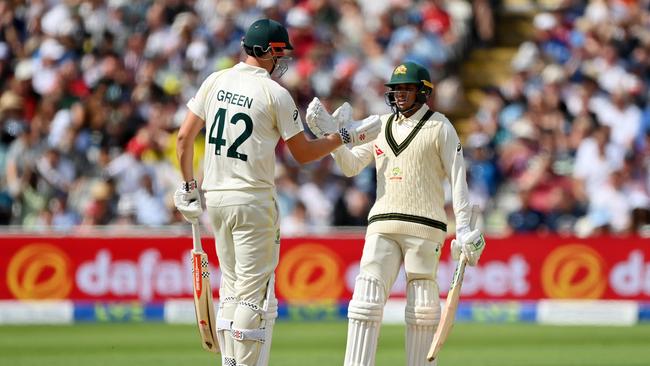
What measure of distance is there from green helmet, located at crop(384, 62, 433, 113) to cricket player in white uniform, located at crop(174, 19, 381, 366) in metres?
0.46

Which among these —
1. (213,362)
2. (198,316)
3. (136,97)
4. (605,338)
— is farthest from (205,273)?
(136,97)

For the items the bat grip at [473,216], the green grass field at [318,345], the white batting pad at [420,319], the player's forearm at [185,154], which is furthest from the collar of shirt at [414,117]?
the green grass field at [318,345]

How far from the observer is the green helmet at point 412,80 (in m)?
7.54

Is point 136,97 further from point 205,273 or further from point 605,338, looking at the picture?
point 205,273

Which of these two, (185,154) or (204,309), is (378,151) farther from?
(204,309)

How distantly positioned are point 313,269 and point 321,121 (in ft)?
19.5

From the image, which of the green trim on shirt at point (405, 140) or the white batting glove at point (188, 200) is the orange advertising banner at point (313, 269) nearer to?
the green trim on shirt at point (405, 140)

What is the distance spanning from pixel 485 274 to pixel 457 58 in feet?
13.0

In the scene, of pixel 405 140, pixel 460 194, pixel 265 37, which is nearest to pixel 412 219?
pixel 460 194

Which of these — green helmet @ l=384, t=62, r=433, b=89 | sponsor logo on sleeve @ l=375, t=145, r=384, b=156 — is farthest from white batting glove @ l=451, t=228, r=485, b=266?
green helmet @ l=384, t=62, r=433, b=89

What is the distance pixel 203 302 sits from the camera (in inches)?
295

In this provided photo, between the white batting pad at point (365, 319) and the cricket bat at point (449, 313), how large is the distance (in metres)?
0.32

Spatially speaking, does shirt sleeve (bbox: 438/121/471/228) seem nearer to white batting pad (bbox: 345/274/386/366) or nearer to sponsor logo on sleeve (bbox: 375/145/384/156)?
sponsor logo on sleeve (bbox: 375/145/384/156)

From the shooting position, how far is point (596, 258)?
13094mm
